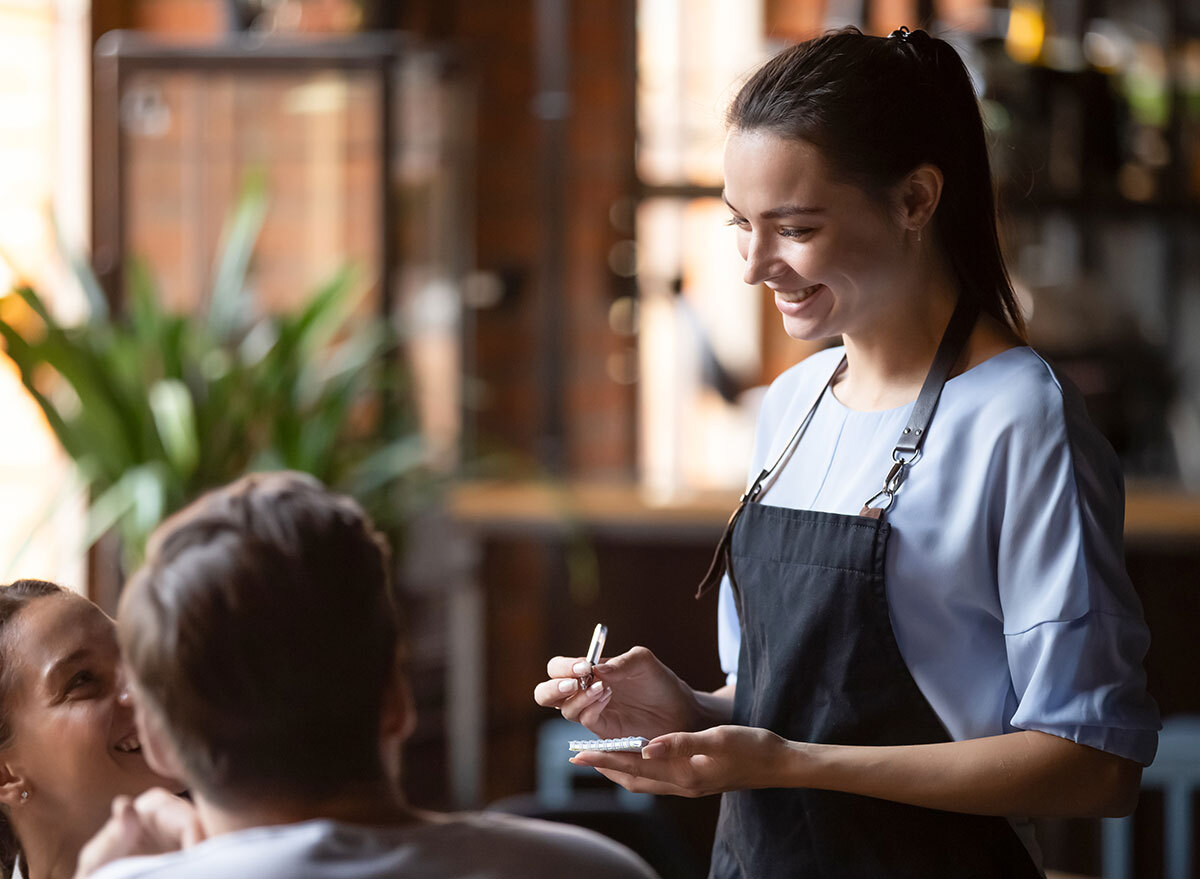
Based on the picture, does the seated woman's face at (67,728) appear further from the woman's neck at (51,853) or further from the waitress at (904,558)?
the waitress at (904,558)

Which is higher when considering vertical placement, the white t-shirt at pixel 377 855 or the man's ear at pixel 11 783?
the white t-shirt at pixel 377 855

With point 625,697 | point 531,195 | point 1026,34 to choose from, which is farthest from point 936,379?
point 531,195

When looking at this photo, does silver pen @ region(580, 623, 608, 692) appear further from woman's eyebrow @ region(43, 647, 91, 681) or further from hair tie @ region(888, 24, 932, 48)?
hair tie @ region(888, 24, 932, 48)

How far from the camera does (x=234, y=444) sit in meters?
2.58

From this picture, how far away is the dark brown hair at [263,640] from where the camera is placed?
2.76 ft

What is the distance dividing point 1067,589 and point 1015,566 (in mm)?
45

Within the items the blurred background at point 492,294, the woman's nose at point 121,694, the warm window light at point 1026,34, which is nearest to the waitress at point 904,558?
the woman's nose at point 121,694

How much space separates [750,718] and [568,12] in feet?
10.8

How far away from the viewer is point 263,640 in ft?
2.78

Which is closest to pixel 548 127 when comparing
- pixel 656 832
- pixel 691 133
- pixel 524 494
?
pixel 691 133

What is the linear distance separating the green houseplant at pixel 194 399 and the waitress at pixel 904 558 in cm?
156

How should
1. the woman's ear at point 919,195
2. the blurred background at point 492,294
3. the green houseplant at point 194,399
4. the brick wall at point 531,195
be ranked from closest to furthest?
the woman's ear at point 919,195
the green houseplant at point 194,399
the blurred background at point 492,294
the brick wall at point 531,195

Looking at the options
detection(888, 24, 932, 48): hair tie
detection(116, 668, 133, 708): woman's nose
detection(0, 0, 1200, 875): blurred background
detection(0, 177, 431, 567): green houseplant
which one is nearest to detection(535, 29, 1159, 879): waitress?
detection(888, 24, 932, 48): hair tie

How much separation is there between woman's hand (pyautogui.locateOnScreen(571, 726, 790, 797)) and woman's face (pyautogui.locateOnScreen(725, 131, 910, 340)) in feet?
1.12
